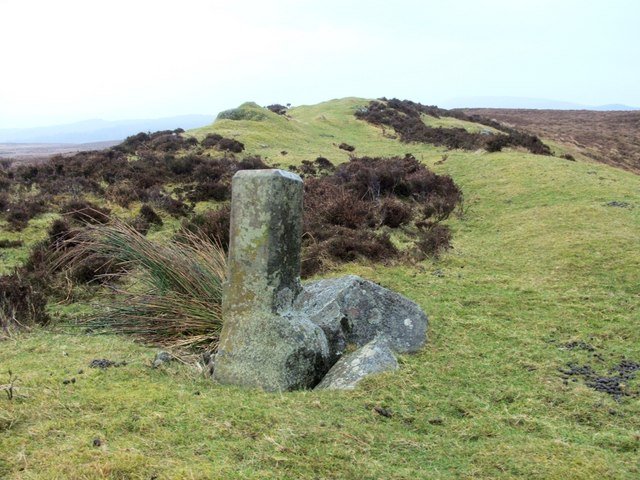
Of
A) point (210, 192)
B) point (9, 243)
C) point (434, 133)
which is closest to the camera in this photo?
point (9, 243)

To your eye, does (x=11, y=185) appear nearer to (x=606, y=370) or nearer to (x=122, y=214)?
(x=122, y=214)

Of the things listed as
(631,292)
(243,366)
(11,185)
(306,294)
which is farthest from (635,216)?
(11,185)

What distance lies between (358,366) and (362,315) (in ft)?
4.74

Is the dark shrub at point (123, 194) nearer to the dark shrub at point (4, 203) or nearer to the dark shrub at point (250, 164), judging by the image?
the dark shrub at point (4, 203)

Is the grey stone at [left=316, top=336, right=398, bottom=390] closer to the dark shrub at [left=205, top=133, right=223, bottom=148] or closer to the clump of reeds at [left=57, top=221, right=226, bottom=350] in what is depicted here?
the clump of reeds at [left=57, top=221, right=226, bottom=350]

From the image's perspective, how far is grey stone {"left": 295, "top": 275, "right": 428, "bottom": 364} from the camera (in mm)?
5793

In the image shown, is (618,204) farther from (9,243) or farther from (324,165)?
(9,243)

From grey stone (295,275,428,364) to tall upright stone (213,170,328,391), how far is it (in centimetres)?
57

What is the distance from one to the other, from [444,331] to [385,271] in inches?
116

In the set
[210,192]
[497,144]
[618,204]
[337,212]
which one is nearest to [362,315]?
[337,212]

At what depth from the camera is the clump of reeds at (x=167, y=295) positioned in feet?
19.8

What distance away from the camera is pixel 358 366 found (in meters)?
4.88

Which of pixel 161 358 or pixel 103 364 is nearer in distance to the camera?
pixel 103 364

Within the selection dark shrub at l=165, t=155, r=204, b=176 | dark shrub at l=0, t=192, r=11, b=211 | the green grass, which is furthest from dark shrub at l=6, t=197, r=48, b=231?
the green grass
